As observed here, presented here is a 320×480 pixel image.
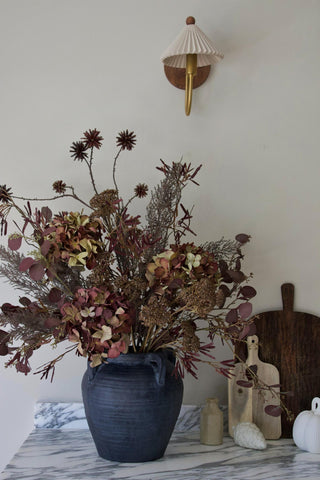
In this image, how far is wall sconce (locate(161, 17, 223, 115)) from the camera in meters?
1.46

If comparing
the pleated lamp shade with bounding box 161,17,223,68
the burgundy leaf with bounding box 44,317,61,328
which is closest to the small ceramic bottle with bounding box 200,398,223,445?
the burgundy leaf with bounding box 44,317,61,328

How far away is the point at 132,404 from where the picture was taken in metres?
1.25

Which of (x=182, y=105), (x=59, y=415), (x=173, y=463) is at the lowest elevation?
(x=173, y=463)

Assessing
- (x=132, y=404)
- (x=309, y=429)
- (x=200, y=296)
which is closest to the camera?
(x=200, y=296)

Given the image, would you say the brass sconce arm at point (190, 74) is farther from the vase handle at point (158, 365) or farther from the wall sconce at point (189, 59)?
the vase handle at point (158, 365)

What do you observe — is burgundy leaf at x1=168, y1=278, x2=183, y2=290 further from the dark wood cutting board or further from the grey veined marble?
the grey veined marble

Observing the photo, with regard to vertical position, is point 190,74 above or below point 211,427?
above

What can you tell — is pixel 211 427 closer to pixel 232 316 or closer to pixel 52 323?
Result: pixel 232 316

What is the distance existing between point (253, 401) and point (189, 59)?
0.92 meters

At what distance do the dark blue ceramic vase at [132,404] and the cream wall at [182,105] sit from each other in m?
0.33

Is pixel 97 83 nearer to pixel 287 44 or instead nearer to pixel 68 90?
pixel 68 90

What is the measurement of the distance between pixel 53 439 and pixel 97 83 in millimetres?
965

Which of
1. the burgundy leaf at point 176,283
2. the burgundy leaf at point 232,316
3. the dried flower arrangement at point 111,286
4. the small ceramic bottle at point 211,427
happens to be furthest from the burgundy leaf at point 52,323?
the small ceramic bottle at point 211,427

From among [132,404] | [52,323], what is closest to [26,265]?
[52,323]
